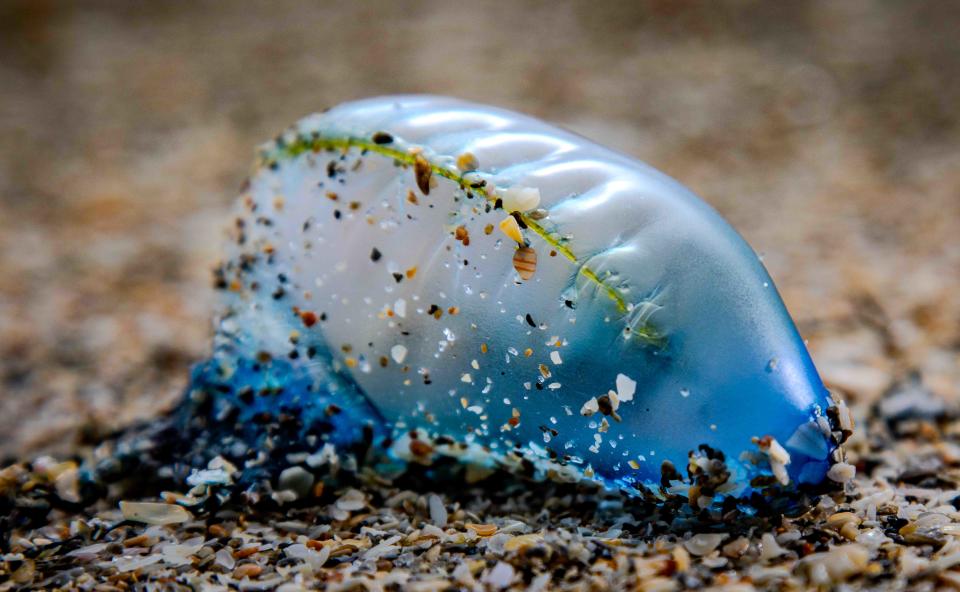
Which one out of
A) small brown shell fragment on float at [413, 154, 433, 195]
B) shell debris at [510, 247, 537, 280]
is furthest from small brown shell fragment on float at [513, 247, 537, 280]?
small brown shell fragment on float at [413, 154, 433, 195]

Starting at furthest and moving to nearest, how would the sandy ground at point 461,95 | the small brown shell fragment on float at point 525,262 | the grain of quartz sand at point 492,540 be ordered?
the sandy ground at point 461,95 < the small brown shell fragment on float at point 525,262 < the grain of quartz sand at point 492,540

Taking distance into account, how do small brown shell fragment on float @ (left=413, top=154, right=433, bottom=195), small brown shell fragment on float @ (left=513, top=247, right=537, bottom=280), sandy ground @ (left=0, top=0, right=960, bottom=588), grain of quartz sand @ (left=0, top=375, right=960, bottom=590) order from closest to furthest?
grain of quartz sand @ (left=0, top=375, right=960, bottom=590)
small brown shell fragment on float @ (left=513, top=247, right=537, bottom=280)
small brown shell fragment on float @ (left=413, top=154, right=433, bottom=195)
sandy ground @ (left=0, top=0, right=960, bottom=588)

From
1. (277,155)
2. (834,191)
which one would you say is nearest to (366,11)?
(834,191)

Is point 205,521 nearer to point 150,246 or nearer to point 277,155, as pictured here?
point 277,155

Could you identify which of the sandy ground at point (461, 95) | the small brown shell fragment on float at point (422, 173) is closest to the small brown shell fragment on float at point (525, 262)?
the small brown shell fragment on float at point (422, 173)

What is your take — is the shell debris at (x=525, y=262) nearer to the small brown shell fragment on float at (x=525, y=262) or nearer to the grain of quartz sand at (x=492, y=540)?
the small brown shell fragment on float at (x=525, y=262)

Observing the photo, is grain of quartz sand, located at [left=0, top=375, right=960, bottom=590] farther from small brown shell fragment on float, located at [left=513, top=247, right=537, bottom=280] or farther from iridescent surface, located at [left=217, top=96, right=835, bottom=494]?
small brown shell fragment on float, located at [left=513, top=247, right=537, bottom=280]

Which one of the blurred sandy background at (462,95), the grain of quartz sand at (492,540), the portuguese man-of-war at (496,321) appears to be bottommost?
the grain of quartz sand at (492,540)
